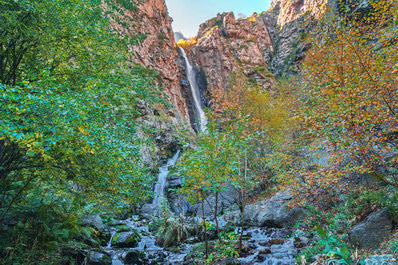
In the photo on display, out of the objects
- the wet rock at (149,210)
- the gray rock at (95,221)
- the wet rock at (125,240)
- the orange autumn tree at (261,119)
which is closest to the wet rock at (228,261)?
the wet rock at (125,240)

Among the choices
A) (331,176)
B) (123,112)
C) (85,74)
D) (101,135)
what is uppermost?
(85,74)

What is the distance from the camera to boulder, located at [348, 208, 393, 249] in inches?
262

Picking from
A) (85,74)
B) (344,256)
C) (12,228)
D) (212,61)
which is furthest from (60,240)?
(212,61)

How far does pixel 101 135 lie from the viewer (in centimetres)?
472

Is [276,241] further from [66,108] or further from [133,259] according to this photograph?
[66,108]

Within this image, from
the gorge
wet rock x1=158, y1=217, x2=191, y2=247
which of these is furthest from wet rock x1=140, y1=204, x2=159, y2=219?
wet rock x1=158, y1=217, x2=191, y2=247

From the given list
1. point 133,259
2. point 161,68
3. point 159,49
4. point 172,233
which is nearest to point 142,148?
point 133,259

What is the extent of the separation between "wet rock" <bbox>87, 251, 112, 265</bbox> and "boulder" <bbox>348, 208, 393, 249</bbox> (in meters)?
9.75

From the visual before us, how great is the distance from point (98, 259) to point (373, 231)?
10605mm

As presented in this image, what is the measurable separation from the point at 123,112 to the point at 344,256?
733 centimetres

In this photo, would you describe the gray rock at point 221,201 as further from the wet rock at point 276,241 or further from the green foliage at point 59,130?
the green foliage at point 59,130

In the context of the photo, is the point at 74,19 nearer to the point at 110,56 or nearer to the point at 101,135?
the point at 110,56

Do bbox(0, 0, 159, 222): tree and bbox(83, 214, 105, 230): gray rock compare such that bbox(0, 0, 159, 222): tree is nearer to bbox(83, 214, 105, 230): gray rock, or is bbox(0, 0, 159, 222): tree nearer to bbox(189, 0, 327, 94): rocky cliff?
bbox(83, 214, 105, 230): gray rock

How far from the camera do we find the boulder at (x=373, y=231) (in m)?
6.66
